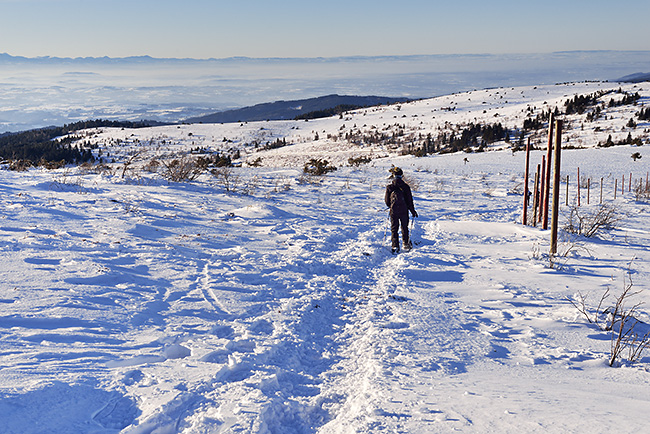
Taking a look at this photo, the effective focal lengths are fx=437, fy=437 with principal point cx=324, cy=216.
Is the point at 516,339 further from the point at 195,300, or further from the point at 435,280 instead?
the point at 195,300

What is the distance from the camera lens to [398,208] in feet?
25.4

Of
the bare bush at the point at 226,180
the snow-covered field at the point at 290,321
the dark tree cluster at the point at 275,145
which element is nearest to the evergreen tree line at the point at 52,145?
the dark tree cluster at the point at 275,145

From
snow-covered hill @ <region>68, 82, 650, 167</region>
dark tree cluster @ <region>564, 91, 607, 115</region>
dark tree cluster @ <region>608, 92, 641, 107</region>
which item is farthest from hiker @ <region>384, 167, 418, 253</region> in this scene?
dark tree cluster @ <region>608, 92, 641, 107</region>

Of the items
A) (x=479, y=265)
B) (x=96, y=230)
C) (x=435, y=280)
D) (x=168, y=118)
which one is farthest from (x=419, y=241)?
(x=168, y=118)

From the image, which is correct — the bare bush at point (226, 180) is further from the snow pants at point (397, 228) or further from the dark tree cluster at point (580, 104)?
the dark tree cluster at point (580, 104)

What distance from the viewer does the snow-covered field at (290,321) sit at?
2.78m

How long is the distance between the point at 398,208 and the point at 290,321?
12.7 feet

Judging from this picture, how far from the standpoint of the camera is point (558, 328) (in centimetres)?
426

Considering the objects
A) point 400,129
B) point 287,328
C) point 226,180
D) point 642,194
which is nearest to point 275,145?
point 400,129

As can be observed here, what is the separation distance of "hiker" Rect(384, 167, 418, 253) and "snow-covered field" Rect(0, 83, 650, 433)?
411 millimetres

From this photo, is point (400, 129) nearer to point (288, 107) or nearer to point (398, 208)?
point (398, 208)

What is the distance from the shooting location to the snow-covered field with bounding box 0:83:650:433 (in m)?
2.78

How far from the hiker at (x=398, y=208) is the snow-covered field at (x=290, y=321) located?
41 centimetres

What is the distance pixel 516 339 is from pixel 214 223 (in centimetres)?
597
